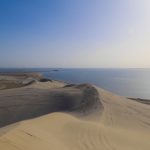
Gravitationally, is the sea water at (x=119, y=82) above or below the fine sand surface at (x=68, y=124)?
below

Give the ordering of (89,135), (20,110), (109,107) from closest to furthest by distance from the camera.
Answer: (89,135)
(20,110)
(109,107)

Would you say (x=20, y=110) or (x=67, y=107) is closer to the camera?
(x=20, y=110)

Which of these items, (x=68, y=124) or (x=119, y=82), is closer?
(x=68, y=124)

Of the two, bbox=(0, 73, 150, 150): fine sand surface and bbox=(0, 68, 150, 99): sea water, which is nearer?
bbox=(0, 73, 150, 150): fine sand surface

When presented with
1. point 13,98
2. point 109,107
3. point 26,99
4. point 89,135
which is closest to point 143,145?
point 89,135

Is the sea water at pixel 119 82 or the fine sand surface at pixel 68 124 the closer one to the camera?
the fine sand surface at pixel 68 124

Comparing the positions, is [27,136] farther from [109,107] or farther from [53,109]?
[109,107]

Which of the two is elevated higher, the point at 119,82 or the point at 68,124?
the point at 68,124

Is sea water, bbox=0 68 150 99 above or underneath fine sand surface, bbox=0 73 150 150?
underneath
